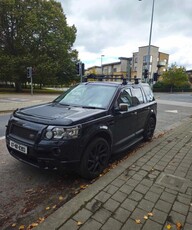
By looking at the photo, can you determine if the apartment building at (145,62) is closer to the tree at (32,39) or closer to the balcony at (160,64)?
the balcony at (160,64)

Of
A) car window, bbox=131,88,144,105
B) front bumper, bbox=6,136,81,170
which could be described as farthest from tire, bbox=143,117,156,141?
front bumper, bbox=6,136,81,170

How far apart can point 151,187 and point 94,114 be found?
5.02 ft

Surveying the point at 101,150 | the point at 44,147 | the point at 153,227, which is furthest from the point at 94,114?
the point at 153,227

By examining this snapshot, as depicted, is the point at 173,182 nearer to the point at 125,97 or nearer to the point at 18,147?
the point at 125,97

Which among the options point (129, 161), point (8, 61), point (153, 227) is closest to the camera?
point (153, 227)

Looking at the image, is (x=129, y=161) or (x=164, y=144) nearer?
(x=129, y=161)

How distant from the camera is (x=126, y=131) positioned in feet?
14.1

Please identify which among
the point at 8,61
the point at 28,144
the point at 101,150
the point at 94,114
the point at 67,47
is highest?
the point at 67,47

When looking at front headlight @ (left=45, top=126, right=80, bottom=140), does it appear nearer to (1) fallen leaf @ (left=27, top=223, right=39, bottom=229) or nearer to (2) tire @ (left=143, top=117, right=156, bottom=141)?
(1) fallen leaf @ (left=27, top=223, right=39, bottom=229)

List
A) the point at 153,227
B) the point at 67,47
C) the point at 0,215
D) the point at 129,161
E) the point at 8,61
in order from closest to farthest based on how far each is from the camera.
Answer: the point at 153,227 → the point at 0,215 → the point at 129,161 → the point at 8,61 → the point at 67,47

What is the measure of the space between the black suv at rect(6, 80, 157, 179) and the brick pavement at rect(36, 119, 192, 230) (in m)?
0.43

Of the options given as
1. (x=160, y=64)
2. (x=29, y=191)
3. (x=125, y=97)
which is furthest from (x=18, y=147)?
(x=160, y=64)

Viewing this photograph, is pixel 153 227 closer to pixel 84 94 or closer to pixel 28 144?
pixel 28 144

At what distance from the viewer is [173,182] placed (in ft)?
10.8
